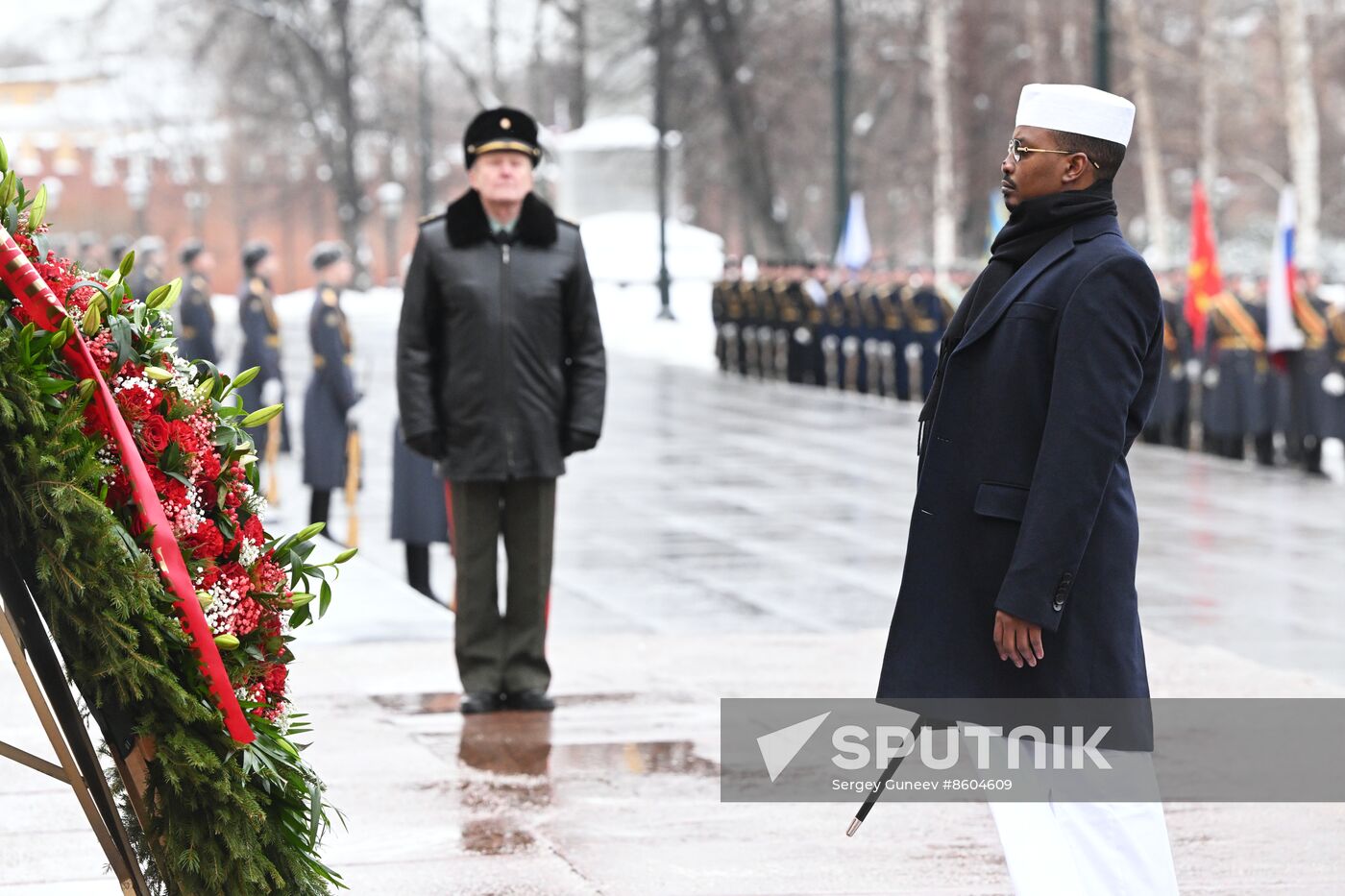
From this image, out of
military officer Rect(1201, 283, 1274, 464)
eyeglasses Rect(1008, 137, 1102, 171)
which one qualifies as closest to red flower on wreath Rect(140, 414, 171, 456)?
eyeglasses Rect(1008, 137, 1102, 171)

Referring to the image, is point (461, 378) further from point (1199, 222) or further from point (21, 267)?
point (1199, 222)

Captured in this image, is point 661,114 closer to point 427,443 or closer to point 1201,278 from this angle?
point 1201,278

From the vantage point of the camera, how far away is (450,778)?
618 centimetres

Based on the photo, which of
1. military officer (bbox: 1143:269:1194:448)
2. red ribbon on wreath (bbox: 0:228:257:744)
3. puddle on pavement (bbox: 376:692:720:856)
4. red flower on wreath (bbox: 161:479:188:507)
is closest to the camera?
red ribbon on wreath (bbox: 0:228:257:744)

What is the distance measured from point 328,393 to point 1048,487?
9758mm

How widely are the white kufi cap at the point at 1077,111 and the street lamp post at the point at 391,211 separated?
47.8 metres

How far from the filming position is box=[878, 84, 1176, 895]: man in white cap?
392 cm

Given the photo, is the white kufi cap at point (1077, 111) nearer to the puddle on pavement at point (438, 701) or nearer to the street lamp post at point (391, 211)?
the puddle on pavement at point (438, 701)

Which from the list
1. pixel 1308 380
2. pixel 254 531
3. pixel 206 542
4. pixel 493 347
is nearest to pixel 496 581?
pixel 493 347

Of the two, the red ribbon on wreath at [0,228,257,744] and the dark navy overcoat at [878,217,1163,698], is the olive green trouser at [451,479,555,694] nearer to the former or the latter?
the dark navy overcoat at [878,217,1163,698]

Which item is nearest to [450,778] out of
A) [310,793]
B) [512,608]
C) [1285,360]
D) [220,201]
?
[512,608]

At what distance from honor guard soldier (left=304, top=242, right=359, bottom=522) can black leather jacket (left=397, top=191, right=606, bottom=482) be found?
598 centimetres

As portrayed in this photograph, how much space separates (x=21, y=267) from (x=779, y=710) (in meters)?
4.14

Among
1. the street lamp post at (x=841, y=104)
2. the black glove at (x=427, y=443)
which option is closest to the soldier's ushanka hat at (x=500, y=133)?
the black glove at (x=427, y=443)
